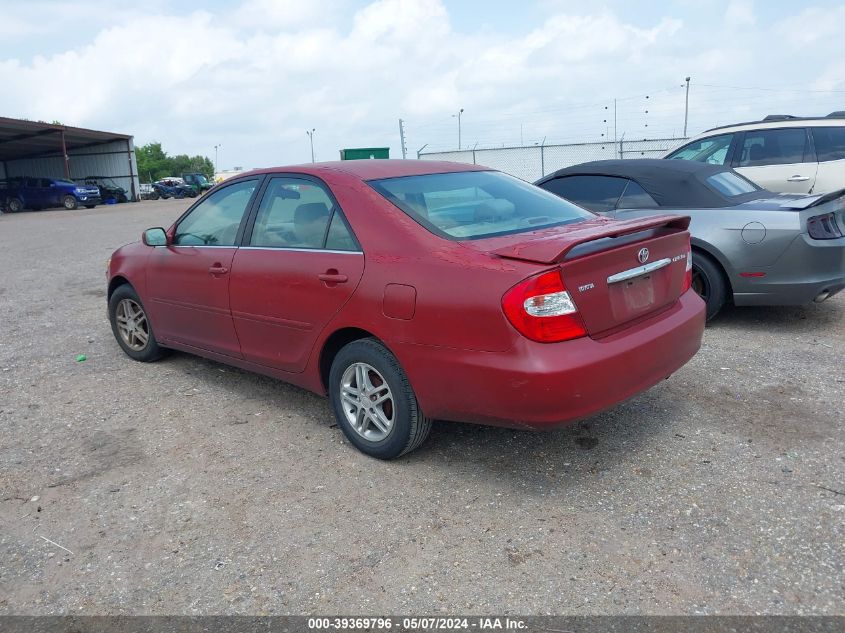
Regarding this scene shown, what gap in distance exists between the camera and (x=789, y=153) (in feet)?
26.6

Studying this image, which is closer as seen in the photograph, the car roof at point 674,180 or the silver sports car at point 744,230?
the silver sports car at point 744,230

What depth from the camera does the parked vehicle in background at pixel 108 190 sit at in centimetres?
3853

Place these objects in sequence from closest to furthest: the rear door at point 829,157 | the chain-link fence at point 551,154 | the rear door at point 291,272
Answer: the rear door at point 291,272, the rear door at point 829,157, the chain-link fence at point 551,154

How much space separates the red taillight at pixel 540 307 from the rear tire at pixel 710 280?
122 inches

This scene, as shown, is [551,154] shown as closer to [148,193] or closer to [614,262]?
[614,262]

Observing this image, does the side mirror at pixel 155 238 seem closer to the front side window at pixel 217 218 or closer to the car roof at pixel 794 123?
the front side window at pixel 217 218

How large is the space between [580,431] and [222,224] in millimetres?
2620

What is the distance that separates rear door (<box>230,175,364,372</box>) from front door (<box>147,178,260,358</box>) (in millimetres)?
154

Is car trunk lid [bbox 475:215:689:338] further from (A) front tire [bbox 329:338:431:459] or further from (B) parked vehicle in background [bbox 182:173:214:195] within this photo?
(B) parked vehicle in background [bbox 182:173:214:195]

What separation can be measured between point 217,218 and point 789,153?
668cm

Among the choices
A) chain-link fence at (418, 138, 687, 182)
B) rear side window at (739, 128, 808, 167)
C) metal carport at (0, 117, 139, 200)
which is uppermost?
metal carport at (0, 117, 139, 200)

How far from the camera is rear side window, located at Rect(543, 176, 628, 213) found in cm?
636

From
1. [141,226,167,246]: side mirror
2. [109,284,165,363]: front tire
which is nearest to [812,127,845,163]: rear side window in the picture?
[141,226,167,246]: side mirror

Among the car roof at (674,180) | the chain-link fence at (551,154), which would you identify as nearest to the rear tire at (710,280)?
the car roof at (674,180)
